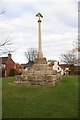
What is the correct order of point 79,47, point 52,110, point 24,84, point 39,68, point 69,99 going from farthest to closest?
point 79,47
point 39,68
point 24,84
point 69,99
point 52,110

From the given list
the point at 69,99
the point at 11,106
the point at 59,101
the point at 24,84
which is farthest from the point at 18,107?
the point at 24,84

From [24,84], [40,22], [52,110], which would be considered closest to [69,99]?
[52,110]

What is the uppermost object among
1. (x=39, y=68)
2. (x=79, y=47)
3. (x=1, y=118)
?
(x=79, y=47)

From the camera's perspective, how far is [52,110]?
36.7 feet

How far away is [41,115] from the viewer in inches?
403

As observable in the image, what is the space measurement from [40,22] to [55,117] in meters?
19.3

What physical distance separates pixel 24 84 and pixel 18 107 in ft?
37.7

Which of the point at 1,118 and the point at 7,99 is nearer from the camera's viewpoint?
the point at 1,118

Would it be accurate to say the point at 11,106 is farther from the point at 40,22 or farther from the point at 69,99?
the point at 40,22

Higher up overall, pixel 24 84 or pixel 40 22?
pixel 40 22

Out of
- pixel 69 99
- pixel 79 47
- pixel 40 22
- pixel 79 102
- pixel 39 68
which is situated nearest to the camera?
pixel 79 102

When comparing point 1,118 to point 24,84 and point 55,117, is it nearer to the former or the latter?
point 55,117

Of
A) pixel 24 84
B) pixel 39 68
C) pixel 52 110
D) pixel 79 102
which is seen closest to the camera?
pixel 52 110

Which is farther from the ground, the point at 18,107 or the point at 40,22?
the point at 40,22
